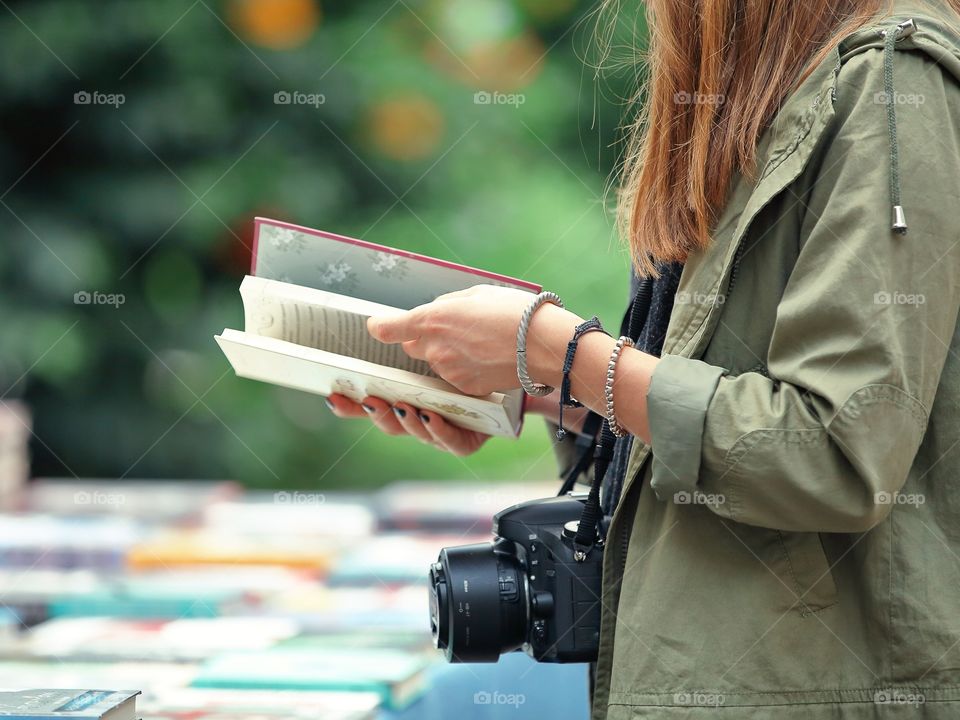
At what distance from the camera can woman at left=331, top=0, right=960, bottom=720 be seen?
1.91 ft

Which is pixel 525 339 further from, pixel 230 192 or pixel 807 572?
pixel 230 192

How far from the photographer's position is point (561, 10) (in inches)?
69.2

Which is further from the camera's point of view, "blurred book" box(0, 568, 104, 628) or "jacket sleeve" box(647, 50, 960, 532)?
"blurred book" box(0, 568, 104, 628)

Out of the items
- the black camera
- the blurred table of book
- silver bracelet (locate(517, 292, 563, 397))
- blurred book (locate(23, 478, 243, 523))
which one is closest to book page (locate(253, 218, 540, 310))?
silver bracelet (locate(517, 292, 563, 397))

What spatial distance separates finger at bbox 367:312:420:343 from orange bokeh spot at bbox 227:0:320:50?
1.01 m

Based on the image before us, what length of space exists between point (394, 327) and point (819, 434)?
0.36 m

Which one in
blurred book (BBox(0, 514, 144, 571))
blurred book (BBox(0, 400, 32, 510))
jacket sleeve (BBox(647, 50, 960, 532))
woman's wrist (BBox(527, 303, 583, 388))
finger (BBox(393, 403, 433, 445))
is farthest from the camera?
blurred book (BBox(0, 400, 32, 510))

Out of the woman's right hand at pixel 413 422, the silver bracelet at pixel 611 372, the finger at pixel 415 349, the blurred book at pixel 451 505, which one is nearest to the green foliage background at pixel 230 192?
the blurred book at pixel 451 505

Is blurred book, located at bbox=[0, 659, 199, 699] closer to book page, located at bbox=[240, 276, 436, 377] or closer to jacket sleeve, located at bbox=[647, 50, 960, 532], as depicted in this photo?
book page, located at bbox=[240, 276, 436, 377]

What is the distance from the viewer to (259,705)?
1.04m

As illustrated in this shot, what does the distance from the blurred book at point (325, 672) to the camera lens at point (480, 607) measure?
0.24m

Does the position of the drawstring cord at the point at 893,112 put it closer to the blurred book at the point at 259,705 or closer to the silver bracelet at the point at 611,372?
the silver bracelet at the point at 611,372

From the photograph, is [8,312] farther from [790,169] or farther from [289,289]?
[790,169]

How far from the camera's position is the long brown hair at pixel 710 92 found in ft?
2.20
